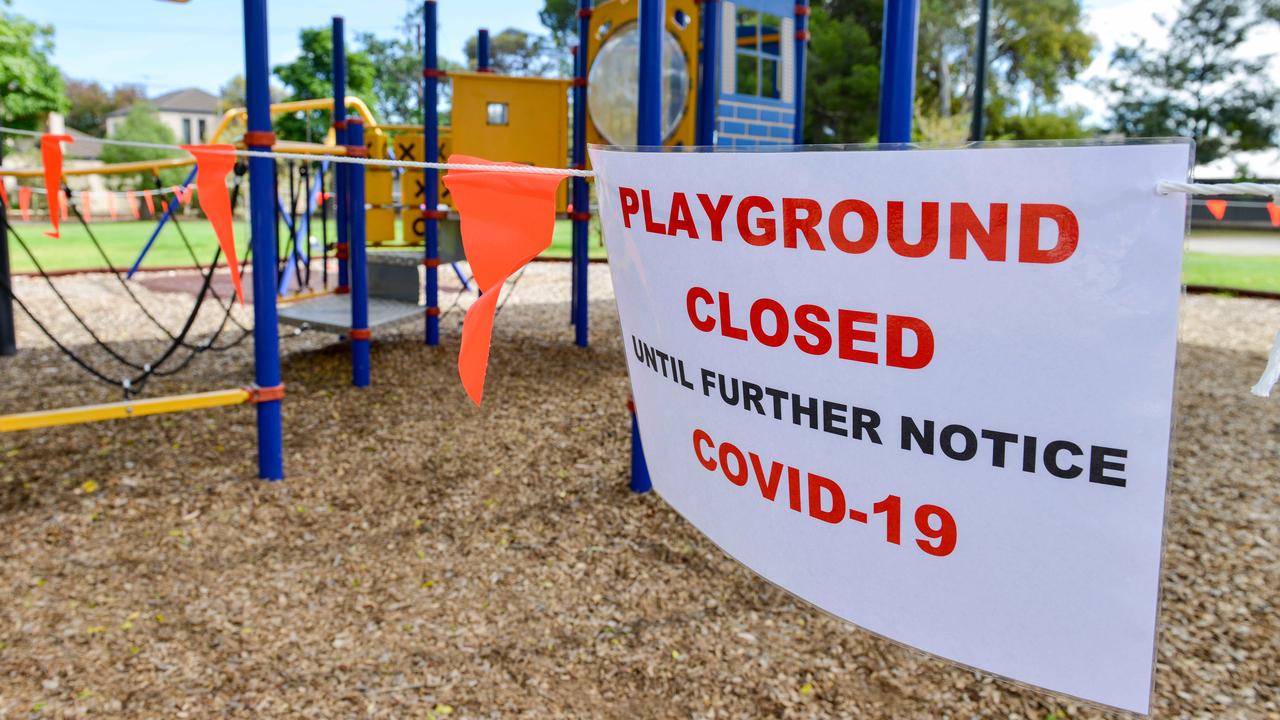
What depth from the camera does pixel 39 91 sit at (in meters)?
24.8

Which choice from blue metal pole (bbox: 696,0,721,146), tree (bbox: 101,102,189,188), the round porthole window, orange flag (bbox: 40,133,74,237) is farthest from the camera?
tree (bbox: 101,102,189,188)

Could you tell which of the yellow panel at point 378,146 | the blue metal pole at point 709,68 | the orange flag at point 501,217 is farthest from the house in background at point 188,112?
the orange flag at point 501,217

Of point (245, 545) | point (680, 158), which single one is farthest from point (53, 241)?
point (680, 158)

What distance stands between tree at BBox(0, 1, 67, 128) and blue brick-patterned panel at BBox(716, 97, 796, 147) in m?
19.3

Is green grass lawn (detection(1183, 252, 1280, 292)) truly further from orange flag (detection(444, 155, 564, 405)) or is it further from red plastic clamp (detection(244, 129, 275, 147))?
orange flag (detection(444, 155, 564, 405))

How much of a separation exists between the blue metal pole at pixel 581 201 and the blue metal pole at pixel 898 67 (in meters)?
4.67

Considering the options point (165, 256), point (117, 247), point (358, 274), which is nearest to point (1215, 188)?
point (358, 274)

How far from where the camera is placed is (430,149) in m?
7.58

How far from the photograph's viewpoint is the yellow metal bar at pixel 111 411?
4227 millimetres

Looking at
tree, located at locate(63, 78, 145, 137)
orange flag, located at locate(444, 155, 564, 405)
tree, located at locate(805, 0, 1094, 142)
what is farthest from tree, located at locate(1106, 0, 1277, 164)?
tree, located at locate(63, 78, 145, 137)

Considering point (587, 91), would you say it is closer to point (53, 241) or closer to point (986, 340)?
point (986, 340)

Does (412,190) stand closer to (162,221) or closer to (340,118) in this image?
(340,118)

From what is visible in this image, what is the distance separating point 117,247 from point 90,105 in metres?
58.8

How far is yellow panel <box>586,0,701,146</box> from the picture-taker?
24.6ft
